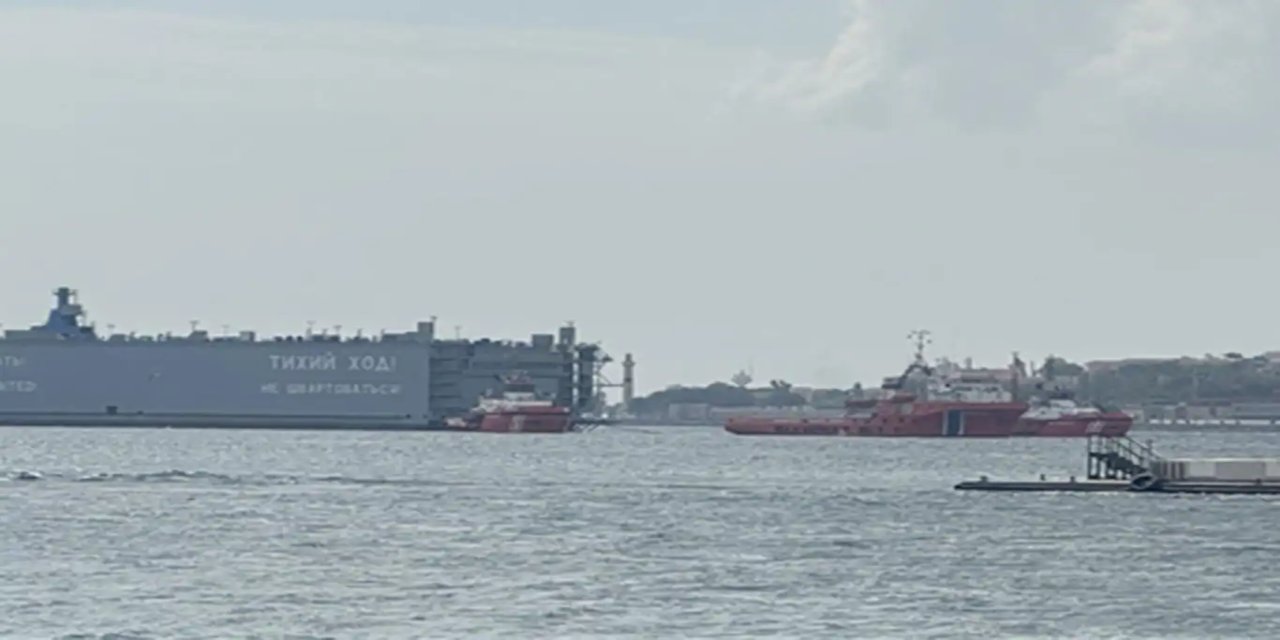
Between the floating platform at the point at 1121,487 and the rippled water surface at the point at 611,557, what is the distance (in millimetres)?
1198

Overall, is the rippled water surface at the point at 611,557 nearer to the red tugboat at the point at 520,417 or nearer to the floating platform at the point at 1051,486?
the floating platform at the point at 1051,486

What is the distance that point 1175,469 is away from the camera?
8125cm

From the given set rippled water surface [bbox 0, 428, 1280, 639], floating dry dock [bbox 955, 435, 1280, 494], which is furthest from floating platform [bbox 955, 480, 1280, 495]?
rippled water surface [bbox 0, 428, 1280, 639]

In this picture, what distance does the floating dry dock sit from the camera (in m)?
80.5

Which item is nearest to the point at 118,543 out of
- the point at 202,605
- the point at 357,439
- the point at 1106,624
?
the point at 202,605

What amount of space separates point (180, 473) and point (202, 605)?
49.5 meters

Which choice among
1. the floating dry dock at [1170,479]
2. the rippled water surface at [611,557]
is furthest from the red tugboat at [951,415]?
the floating dry dock at [1170,479]

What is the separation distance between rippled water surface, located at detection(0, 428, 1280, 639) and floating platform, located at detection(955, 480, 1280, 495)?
1198mm

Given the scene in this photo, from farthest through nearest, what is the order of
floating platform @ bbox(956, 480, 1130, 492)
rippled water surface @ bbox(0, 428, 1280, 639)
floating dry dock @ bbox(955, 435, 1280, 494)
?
1. floating platform @ bbox(956, 480, 1130, 492)
2. floating dry dock @ bbox(955, 435, 1280, 494)
3. rippled water surface @ bbox(0, 428, 1280, 639)

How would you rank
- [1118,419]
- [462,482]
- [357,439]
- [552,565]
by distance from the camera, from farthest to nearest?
[1118,419] → [357,439] → [462,482] → [552,565]

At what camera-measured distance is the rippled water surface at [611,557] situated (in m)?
44.3

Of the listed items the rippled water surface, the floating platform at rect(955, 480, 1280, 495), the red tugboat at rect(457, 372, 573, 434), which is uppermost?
the red tugboat at rect(457, 372, 573, 434)

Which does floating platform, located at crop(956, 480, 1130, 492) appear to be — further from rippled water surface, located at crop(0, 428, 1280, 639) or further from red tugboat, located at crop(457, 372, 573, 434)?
red tugboat, located at crop(457, 372, 573, 434)

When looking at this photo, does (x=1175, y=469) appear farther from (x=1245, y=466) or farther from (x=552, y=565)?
(x=552, y=565)
